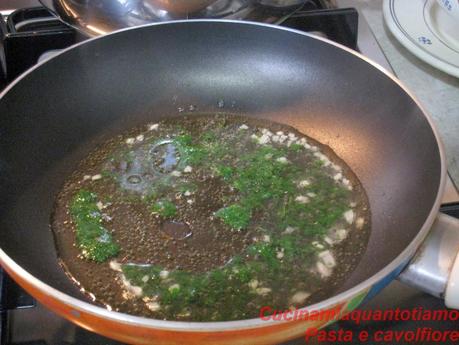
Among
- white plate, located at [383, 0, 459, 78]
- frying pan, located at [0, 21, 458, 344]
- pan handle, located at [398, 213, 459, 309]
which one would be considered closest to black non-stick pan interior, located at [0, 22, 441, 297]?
frying pan, located at [0, 21, 458, 344]

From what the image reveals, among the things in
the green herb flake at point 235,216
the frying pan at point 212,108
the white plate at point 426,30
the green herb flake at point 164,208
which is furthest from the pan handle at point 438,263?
the white plate at point 426,30

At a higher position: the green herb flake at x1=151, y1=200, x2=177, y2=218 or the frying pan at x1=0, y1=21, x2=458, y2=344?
the frying pan at x1=0, y1=21, x2=458, y2=344

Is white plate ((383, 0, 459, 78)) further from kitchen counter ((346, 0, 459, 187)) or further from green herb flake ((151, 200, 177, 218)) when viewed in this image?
green herb flake ((151, 200, 177, 218))

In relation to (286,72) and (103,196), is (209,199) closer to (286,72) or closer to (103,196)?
(103,196)

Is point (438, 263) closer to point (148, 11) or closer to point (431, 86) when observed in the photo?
point (431, 86)

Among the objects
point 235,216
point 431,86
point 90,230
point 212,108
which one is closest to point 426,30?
point 431,86
